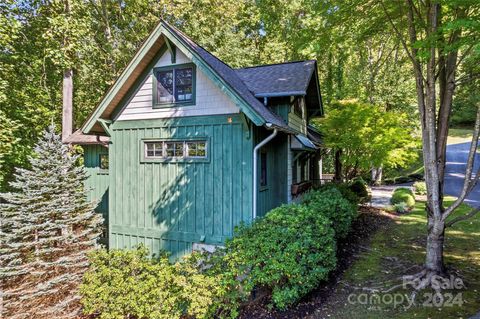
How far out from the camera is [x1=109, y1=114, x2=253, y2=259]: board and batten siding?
7.82 m

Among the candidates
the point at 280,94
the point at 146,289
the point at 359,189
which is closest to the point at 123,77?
the point at 280,94

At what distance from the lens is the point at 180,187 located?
8.50 m

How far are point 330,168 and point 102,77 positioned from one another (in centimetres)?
2121

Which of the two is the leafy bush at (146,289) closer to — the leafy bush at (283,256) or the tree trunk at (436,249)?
the leafy bush at (283,256)

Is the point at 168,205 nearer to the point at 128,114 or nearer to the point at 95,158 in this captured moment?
the point at 128,114

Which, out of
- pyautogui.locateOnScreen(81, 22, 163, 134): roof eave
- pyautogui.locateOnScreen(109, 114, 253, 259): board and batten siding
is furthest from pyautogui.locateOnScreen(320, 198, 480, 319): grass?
pyautogui.locateOnScreen(81, 22, 163, 134): roof eave

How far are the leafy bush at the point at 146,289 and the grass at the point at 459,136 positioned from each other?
45.0 meters

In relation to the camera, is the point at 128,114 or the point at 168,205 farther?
the point at 128,114

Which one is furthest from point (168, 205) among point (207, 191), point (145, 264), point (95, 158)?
point (95, 158)

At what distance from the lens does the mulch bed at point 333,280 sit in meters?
5.56

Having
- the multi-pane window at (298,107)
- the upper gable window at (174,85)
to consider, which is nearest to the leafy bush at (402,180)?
the multi-pane window at (298,107)

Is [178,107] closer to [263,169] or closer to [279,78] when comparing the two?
[263,169]

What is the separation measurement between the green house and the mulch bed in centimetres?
234

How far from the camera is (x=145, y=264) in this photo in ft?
21.3
